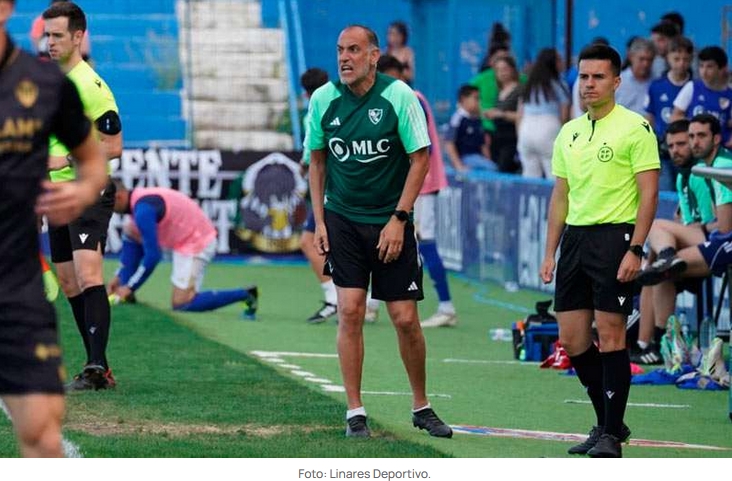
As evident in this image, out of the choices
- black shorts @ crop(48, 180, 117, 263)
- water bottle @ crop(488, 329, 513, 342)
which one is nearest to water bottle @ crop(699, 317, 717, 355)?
water bottle @ crop(488, 329, 513, 342)

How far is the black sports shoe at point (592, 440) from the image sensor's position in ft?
28.4

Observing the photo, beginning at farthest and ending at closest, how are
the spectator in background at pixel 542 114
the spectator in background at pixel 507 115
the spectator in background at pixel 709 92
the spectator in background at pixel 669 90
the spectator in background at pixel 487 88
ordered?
the spectator in background at pixel 487 88, the spectator in background at pixel 507 115, the spectator in background at pixel 542 114, the spectator in background at pixel 669 90, the spectator in background at pixel 709 92

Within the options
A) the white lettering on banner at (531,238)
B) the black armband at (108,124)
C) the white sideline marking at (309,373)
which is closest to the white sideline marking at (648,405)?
the white sideline marking at (309,373)

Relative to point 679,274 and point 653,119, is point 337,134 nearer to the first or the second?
point 679,274

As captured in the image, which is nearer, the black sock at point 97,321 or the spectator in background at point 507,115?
the black sock at point 97,321

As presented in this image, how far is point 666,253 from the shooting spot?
12695 millimetres

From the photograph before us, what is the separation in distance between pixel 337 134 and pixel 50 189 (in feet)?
11.2

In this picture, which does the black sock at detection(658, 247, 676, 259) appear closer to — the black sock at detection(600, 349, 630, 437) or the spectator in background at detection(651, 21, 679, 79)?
the black sock at detection(600, 349, 630, 437)

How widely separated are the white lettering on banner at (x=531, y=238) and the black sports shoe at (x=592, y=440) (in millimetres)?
8767

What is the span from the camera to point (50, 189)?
580 centimetres

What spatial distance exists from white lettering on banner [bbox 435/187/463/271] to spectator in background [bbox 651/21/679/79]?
2564mm

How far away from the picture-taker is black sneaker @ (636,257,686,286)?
12.5 meters

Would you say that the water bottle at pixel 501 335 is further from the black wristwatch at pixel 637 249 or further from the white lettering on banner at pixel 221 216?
the white lettering on banner at pixel 221 216

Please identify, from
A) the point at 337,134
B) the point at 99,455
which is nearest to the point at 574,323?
the point at 337,134
